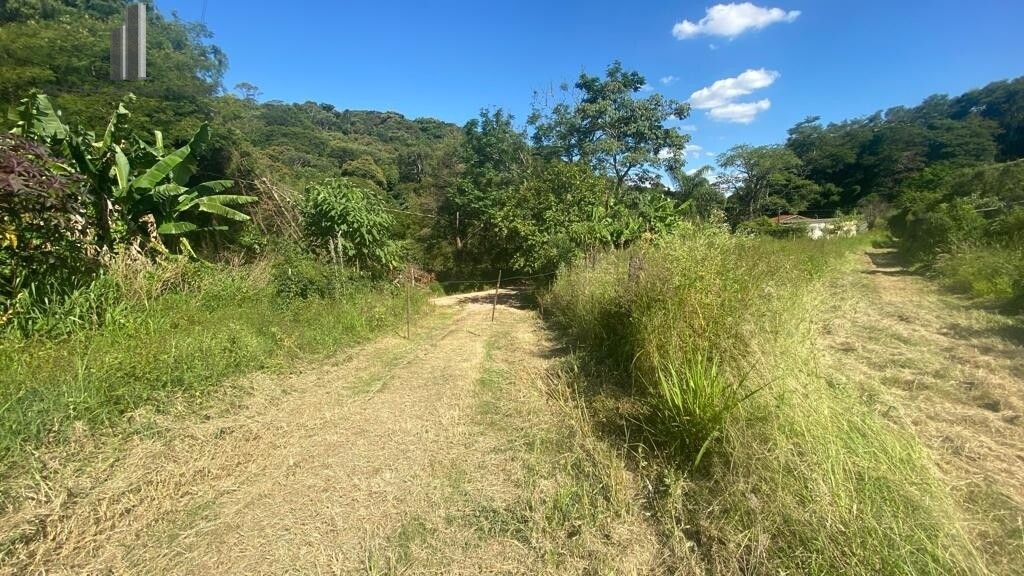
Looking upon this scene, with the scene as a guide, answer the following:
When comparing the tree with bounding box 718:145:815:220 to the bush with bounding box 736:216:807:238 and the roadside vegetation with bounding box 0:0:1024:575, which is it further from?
the roadside vegetation with bounding box 0:0:1024:575

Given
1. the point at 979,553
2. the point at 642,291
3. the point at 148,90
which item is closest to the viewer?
the point at 979,553

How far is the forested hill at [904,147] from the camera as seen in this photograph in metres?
41.2

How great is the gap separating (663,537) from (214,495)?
292 centimetres

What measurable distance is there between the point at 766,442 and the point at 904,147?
199ft

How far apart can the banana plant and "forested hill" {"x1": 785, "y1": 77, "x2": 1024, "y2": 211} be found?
1943 inches

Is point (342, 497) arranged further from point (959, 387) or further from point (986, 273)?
point (986, 273)

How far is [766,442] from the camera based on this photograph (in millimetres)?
2639

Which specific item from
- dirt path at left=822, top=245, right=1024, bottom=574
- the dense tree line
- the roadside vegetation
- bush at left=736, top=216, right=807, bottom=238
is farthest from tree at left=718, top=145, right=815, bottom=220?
dirt path at left=822, top=245, right=1024, bottom=574

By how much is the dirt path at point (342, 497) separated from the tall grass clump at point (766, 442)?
493 millimetres

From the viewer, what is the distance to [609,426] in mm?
3814

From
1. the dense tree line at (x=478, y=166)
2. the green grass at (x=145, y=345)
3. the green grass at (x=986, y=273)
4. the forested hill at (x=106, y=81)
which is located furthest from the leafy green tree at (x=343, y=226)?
the green grass at (x=986, y=273)

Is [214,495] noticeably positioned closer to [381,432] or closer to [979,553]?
[381,432]

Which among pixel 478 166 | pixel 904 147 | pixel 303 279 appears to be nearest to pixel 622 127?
pixel 478 166

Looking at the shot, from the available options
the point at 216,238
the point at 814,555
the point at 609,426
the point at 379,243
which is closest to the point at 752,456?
the point at 814,555
